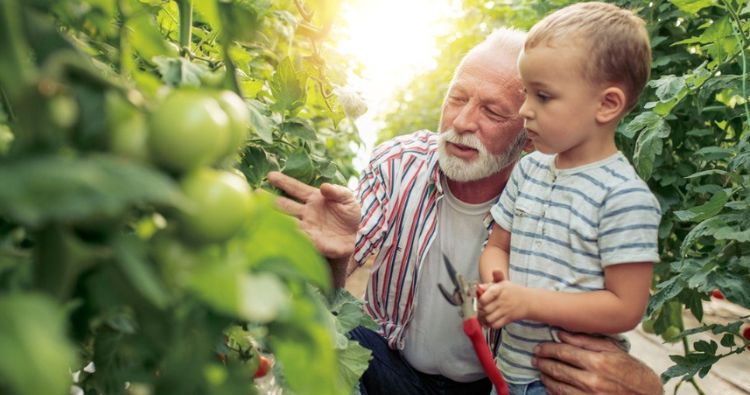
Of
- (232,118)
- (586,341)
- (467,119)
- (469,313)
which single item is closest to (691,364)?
(586,341)

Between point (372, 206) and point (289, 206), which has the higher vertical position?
point (289, 206)

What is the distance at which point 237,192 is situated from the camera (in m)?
0.31

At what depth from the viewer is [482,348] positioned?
48.1 inches

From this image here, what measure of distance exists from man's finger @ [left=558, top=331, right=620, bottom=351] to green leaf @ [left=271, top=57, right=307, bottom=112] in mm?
832

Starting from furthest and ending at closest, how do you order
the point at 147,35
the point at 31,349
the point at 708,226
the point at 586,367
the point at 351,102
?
the point at 708,226 < the point at 586,367 < the point at 351,102 < the point at 147,35 < the point at 31,349

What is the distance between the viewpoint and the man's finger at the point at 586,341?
146 cm

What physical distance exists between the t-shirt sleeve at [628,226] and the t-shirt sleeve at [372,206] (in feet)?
2.39

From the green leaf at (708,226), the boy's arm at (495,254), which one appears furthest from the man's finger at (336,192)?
the green leaf at (708,226)

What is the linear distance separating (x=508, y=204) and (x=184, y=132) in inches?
55.0

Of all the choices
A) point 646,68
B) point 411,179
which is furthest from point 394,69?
point 646,68

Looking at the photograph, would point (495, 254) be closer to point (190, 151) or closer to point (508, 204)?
point (508, 204)

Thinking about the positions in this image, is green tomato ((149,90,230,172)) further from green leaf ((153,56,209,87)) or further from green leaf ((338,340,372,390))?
green leaf ((338,340,372,390))

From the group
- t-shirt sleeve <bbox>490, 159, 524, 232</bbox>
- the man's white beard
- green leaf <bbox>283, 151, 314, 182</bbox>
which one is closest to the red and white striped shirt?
the man's white beard

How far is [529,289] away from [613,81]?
48cm
